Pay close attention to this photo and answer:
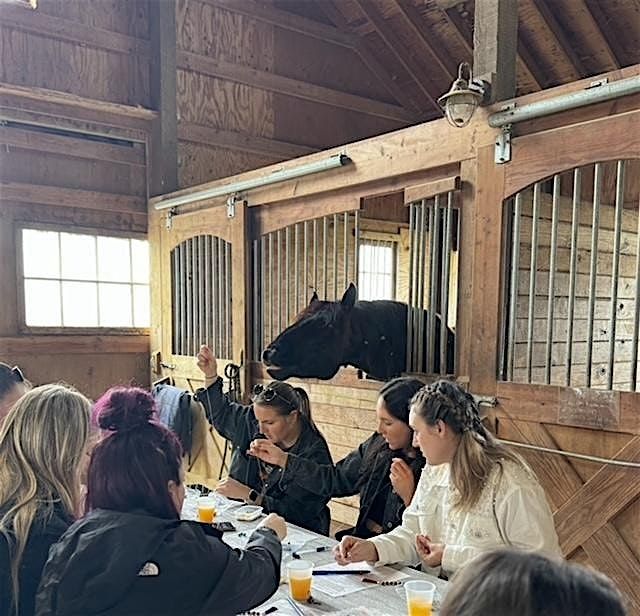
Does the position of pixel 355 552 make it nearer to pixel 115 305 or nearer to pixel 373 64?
pixel 115 305

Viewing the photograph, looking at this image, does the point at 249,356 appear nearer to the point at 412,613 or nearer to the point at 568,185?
the point at 568,185

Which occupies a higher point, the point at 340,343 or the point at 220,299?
the point at 220,299

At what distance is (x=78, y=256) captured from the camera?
451 centimetres

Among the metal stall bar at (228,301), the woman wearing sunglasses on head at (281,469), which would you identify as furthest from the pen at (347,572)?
the metal stall bar at (228,301)

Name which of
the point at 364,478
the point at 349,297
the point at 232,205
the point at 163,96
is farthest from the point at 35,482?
the point at 163,96

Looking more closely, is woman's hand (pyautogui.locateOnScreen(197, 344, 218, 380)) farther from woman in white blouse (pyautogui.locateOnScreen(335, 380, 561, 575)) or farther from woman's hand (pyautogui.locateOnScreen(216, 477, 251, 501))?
woman in white blouse (pyautogui.locateOnScreen(335, 380, 561, 575))

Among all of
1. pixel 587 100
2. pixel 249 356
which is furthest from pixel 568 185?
pixel 249 356

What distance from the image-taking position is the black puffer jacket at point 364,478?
2160mm

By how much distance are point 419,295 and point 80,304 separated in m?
2.71

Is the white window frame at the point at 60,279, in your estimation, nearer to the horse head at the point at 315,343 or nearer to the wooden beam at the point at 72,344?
the wooden beam at the point at 72,344

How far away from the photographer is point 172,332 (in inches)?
179

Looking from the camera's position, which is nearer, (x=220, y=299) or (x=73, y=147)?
(x=220, y=299)

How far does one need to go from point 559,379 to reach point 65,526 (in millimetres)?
2701

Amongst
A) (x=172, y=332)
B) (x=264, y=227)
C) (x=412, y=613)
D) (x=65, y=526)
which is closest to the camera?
(x=412, y=613)
